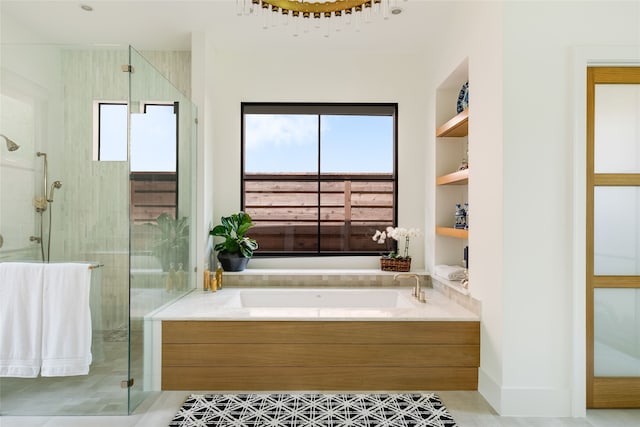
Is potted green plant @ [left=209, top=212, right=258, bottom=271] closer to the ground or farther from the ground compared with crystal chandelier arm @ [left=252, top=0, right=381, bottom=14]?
closer to the ground

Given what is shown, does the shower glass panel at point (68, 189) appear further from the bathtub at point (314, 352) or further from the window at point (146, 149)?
the bathtub at point (314, 352)

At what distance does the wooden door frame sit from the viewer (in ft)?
7.71

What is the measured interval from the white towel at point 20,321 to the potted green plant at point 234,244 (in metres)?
1.48

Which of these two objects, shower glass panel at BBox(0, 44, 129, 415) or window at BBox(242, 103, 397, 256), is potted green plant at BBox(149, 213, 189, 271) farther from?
window at BBox(242, 103, 397, 256)

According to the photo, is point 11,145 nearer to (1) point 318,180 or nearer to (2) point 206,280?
(2) point 206,280

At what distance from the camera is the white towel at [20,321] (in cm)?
228

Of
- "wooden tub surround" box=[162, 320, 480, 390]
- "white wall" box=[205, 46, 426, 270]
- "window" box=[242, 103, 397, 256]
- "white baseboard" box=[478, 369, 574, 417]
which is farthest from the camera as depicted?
"window" box=[242, 103, 397, 256]

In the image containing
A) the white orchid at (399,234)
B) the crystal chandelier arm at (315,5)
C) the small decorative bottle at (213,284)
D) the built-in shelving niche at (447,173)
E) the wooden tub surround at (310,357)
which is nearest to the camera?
the crystal chandelier arm at (315,5)

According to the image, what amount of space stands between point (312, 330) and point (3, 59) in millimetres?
2453

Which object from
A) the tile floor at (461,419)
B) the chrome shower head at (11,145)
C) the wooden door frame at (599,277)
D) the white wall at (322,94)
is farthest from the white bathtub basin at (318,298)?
the chrome shower head at (11,145)

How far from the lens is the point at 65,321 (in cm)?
229

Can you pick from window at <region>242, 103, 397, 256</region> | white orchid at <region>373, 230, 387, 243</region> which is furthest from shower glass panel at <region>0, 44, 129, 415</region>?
white orchid at <region>373, 230, 387, 243</region>

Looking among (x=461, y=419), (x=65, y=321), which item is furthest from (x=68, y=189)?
(x=461, y=419)

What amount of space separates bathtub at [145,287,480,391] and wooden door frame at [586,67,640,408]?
623 millimetres
